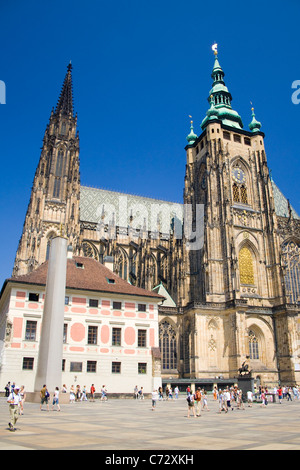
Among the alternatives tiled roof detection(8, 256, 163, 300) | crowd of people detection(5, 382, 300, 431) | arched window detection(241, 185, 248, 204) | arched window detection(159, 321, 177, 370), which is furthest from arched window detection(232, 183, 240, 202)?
crowd of people detection(5, 382, 300, 431)

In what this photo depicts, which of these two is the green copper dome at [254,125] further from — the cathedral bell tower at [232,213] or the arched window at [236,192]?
the arched window at [236,192]

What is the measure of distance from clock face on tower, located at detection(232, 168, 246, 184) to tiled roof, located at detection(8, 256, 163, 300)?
23.5 meters

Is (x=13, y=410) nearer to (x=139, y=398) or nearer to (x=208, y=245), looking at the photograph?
(x=139, y=398)

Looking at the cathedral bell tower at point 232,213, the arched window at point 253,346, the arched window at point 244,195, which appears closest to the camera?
the arched window at point 253,346

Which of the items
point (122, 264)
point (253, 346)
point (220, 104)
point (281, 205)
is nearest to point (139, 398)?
point (253, 346)

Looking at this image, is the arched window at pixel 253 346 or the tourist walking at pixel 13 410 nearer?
the tourist walking at pixel 13 410

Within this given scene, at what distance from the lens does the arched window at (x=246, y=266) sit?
4575cm

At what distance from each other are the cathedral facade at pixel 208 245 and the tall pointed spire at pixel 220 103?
0.68 feet

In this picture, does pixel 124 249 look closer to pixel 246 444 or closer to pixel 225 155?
pixel 225 155

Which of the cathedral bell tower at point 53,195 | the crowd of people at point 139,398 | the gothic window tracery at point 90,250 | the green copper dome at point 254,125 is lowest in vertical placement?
the crowd of people at point 139,398

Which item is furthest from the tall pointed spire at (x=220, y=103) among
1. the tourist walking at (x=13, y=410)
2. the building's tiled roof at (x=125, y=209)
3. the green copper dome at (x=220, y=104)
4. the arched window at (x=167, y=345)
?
the tourist walking at (x=13, y=410)

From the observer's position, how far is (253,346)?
42.8m

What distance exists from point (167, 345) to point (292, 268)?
18999mm
